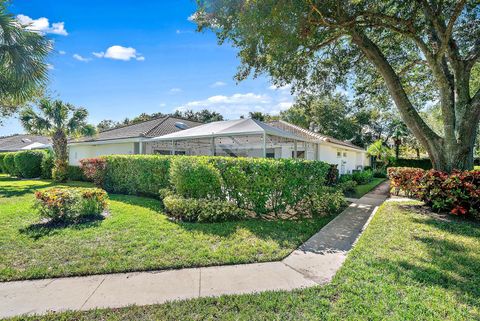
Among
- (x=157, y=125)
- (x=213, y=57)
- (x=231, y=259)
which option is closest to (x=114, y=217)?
(x=231, y=259)

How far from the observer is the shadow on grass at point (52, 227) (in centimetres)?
603

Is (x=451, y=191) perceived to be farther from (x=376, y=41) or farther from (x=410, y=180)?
(x=376, y=41)

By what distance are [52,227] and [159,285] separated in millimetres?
4493

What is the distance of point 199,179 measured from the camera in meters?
8.16

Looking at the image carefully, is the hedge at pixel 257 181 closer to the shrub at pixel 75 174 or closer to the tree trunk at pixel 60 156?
the tree trunk at pixel 60 156

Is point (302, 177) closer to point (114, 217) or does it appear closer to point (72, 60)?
point (114, 217)

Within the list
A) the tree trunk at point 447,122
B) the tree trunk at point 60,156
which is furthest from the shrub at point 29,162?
the tree trunk at point 447,122

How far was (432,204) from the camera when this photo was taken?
913cm

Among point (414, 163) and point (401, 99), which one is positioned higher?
point (401, 99)

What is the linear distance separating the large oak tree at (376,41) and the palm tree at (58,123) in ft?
41.8

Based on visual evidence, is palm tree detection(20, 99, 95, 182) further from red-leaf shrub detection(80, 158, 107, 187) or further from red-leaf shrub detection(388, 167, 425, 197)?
red-leaf shrub detection(388, 167, 425, 197)

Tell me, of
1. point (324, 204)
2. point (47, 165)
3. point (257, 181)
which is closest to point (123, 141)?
point (47, 165)

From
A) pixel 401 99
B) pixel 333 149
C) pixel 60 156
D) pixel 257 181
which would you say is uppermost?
pixel 401 99

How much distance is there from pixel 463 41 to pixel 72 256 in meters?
16.3
